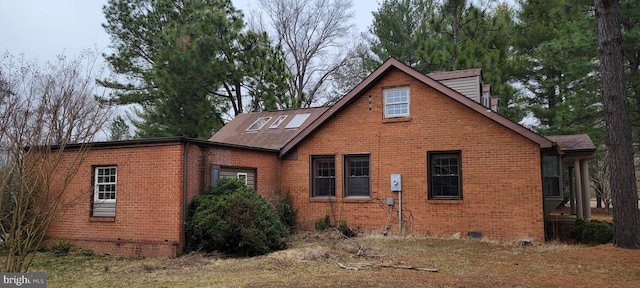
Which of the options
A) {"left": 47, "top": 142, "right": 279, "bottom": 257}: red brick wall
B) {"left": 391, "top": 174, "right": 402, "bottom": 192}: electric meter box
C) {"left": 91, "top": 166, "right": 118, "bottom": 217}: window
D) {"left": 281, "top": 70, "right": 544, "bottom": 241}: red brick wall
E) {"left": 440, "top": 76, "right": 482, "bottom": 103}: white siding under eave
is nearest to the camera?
{"left": 47, "top": 142, "right": 279, "bottom": 257}: red brick wall

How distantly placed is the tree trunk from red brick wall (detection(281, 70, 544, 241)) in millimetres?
1856

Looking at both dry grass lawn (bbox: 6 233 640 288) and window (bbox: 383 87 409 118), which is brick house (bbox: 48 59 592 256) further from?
dry grass lawn (bbox: 6 233 640 288)

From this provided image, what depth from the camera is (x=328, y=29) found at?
3603cm

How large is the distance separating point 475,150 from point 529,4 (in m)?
4.53

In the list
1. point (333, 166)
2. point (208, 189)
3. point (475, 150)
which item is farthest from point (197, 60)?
point (475, 150)

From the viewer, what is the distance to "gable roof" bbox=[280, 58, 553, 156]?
43.4 ft

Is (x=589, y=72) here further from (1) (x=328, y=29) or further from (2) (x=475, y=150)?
(1) (x=328, y=29)

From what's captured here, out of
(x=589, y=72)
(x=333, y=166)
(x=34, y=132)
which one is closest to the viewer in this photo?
(x=34, y=132)

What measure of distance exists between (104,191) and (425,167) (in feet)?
31.1

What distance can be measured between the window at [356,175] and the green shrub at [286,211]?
2012mm

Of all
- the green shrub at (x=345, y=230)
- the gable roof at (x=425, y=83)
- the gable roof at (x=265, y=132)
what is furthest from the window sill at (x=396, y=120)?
the green shrub at (x=345, y=230)

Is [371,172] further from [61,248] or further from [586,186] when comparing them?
[61,248]
